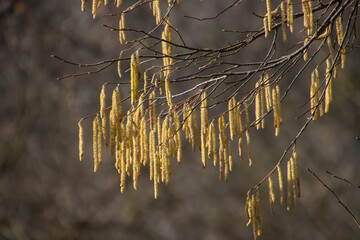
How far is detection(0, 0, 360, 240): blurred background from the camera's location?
6.75 m

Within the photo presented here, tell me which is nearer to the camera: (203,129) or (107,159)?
(203,129)

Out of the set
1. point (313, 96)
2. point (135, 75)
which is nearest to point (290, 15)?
point (313, 96)

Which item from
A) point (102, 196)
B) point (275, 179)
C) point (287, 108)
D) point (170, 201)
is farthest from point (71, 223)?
point (287, 108)

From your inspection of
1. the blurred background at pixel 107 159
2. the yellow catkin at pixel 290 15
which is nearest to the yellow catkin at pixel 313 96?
the yellow catkin at pixel 290 15

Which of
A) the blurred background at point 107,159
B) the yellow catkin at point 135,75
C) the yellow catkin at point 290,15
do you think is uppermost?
the yellow catkin at point 290,15

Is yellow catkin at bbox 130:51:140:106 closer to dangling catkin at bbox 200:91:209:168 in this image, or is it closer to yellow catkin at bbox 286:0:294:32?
dangling catkin at bbox 200:91:209:168

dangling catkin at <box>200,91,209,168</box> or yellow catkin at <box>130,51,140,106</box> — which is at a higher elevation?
yellow catkin at <box>130,51,140,106</box>

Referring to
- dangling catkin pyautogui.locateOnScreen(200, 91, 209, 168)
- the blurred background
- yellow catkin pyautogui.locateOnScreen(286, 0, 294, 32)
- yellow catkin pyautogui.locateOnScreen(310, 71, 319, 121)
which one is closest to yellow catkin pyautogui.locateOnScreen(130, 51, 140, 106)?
dangling catkin pyautogui.locateOnScreen(200, 91, 209, 168)

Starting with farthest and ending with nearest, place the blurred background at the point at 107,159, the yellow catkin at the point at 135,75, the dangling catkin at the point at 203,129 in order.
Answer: the blurred background at the point at 107,159, the dangling catkin at the point at 203,129, the yellow catkin at the point at 135,75

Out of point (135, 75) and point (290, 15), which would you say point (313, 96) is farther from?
point (135, 75)

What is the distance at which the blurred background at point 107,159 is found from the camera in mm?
6750

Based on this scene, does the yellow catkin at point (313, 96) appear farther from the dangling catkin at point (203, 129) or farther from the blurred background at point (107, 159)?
the blurred background at point (107, 159)

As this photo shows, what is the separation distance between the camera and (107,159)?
6938 millimetres

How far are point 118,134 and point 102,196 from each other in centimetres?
507
